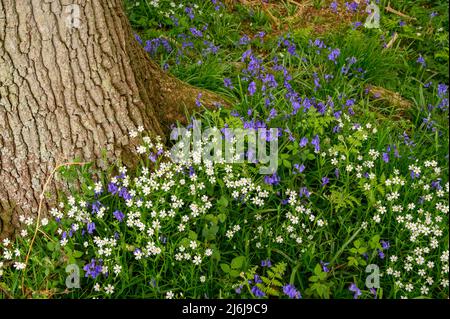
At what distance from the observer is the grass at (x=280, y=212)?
107 inches

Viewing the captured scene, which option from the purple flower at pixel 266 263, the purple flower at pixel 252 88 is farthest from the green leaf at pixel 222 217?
the purple flower at pixel 252 88

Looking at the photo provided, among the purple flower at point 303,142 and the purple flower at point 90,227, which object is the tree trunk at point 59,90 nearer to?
the purple flower at point 90,227

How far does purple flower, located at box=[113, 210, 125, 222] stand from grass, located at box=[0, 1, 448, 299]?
2 cm

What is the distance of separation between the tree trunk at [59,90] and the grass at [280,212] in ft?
0.53

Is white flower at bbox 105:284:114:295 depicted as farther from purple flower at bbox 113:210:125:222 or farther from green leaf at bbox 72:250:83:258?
purple flower at bbox 113:210:125:222

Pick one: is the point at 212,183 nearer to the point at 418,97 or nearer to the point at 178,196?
the point at 178,196

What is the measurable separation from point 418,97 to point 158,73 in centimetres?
197

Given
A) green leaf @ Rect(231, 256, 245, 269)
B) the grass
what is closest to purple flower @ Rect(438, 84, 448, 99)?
the grass

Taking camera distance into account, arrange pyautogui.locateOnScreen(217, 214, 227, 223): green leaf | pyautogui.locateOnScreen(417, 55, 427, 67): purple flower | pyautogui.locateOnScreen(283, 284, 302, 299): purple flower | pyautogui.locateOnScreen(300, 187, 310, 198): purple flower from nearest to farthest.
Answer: pyautogui.locateOnScreen(283, 284, 302, 299): purple flower < pyautogui.locateOnScreen(217, 214, 227, 223): green leaf < pyautogui.locateOnScreen(300, 187, 310, 198): purple flower < pyautogui.locateOnScreen(417, 55, 427, 67): purple flower

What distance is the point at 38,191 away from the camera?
9.63ft

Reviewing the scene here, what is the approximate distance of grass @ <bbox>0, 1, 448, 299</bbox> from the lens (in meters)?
2.73
